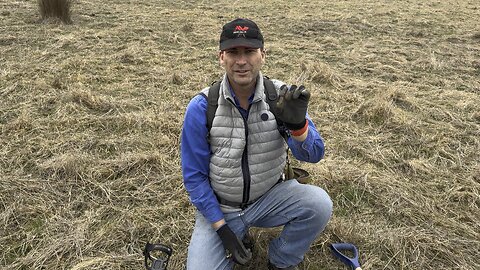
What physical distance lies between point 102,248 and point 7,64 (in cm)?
435

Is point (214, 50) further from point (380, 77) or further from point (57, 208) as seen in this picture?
point (57, 208)

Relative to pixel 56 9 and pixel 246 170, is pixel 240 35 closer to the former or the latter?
pixel 246 170

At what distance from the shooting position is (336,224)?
2.93 metres


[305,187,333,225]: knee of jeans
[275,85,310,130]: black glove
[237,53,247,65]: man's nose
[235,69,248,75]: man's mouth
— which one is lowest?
[305,187,333,225]: knee of jeans

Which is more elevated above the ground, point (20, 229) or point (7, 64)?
point (7, 64)

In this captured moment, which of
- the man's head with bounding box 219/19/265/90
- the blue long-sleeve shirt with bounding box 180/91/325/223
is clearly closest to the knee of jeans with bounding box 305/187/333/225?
the blue long-sleeve shirt with bounding box 180/91/325/223

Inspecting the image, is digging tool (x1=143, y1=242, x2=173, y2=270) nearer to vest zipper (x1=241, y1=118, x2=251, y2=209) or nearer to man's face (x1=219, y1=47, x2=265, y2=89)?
vest zipper (x1=241, y1=118, x2=251, y2=209)

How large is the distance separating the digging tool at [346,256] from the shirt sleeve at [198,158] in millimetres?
923

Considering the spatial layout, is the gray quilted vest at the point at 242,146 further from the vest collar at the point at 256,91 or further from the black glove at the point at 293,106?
the black glove at the point at 293,106

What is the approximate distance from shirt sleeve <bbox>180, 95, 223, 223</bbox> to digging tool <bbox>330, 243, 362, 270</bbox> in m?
0.92

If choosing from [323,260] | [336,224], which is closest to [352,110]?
[336,224]

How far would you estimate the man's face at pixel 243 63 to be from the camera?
224cm

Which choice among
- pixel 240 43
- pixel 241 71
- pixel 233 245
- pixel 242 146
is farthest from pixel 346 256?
pixel 240 43

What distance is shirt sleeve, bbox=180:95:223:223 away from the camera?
7.57 feet
